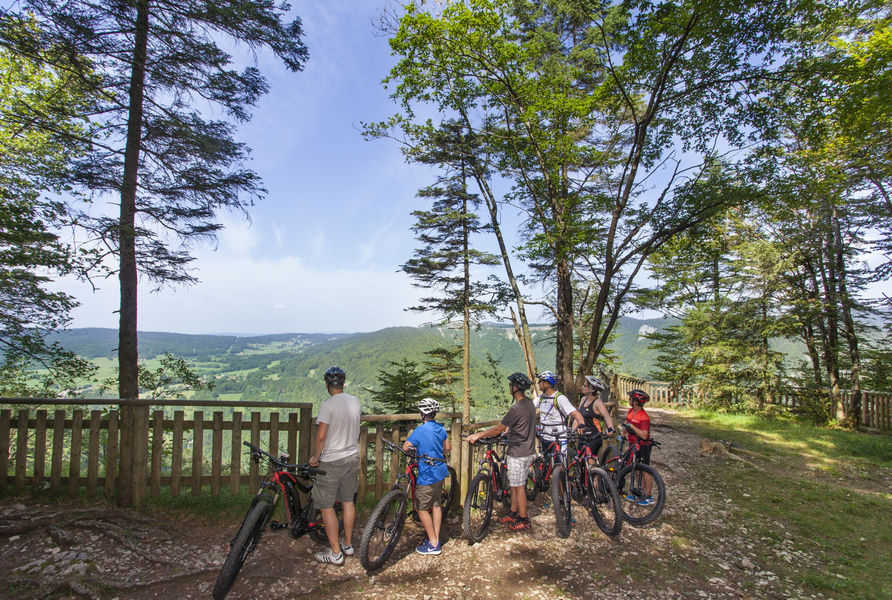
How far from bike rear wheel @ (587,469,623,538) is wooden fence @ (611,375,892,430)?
13861 mm

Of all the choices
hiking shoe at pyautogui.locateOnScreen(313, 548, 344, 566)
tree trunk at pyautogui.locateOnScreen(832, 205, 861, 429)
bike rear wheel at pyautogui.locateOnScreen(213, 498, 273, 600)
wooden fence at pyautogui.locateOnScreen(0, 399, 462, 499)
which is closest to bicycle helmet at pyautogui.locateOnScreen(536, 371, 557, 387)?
wooden fence at pyautogui.locateOnScreen(0, 399, 462, 499)

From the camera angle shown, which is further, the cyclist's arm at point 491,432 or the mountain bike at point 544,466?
the mountain bike at point 544,466

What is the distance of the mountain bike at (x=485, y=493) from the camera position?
15.1ft

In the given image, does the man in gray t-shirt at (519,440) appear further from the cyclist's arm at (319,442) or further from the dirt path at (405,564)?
the cyclist's arm at (319,442)

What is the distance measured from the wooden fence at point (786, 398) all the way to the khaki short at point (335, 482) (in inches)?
638

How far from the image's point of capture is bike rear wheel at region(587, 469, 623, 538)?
473 centimetres

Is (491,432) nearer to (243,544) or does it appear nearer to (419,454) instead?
(419,454)

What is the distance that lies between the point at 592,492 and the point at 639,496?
3.52 feet

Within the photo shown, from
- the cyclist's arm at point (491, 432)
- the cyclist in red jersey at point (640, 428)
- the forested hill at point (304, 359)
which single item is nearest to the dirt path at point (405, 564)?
the cyclist in red jersey at point (640, 428)

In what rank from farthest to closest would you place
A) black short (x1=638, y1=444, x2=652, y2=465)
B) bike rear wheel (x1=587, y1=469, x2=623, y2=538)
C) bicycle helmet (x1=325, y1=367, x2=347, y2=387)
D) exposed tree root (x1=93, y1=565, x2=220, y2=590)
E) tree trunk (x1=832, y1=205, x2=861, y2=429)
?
tree trunk (x1=832, y1=205, x2=861, y2=429)
black short (x1=638, y1=444, x2=652, y2=465)
bike rear wheel (x1=587, y1=469, x2=623, y2=538)
bicycle helmet (x1=325, y1=367, x2=347, y2=387)
exposed tree root (x1=93, y1=565, x2=220, y2=590)

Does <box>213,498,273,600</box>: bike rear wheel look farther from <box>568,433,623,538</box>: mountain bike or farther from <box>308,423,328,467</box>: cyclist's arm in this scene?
<box>568,433,623,538</box>: mountain bike

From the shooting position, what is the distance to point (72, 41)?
6.11 metres

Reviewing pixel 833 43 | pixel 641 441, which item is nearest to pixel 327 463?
pixel 641 441

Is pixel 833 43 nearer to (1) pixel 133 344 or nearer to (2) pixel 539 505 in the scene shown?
(2) pixel 539 505
